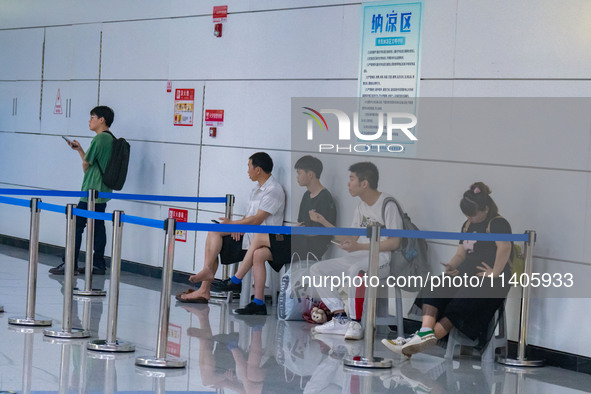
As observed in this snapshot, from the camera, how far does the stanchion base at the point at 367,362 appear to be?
233 inches

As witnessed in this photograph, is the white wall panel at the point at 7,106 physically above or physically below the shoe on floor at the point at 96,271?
above

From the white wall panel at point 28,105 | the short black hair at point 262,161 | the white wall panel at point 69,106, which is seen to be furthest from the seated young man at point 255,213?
the white wall panel at point 28,105

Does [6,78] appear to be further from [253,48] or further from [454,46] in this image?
[454,46]

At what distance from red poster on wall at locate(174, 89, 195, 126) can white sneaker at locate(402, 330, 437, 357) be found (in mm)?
4095

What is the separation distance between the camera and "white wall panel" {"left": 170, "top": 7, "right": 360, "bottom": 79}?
314 inches

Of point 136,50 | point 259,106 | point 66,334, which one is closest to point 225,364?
point 66,334

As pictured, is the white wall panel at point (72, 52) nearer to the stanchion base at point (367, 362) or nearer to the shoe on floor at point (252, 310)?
the shoe on floor at point (252, 310)

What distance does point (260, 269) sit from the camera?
7906 millimetres

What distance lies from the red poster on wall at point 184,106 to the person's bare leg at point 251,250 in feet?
6.54

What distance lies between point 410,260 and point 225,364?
1.88m

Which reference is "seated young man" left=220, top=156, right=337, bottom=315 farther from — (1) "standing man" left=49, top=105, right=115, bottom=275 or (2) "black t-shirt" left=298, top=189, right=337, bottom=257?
(1) "standing man" left=49, top=105, right=115, bottom=275

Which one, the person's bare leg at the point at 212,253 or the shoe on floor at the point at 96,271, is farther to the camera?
the shoe on floor at the point at 96,271

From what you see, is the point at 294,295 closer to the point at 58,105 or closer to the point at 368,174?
the point at 368,174

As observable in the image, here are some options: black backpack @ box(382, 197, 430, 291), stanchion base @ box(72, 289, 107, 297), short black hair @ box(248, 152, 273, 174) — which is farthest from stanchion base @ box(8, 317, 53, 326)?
black backpack @ box(382, 197, 430, 291)
